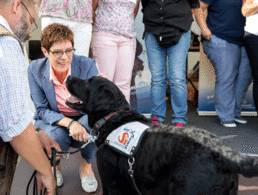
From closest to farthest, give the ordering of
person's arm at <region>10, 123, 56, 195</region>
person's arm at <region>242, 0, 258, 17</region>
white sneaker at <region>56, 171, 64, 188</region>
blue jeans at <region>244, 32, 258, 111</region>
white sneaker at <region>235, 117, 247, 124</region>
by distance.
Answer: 1. person's arm at <region>10, 123, 56, 195</region>
2. white sneaker at <region>56, 171, 64, 188</region>
3. person's arm at <region>242, 0, 258, 17</region>
4. blue jeans at <region>244, 32, 258, 111</region>
5. white sneaker at <region>235, 117, 247, 124</region>

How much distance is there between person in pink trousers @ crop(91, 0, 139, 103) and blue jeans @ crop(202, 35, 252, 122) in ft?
3.63

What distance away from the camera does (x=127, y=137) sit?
1.22 metres

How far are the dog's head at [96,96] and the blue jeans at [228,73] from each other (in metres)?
1.93

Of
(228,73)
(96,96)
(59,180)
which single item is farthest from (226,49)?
(59,180)

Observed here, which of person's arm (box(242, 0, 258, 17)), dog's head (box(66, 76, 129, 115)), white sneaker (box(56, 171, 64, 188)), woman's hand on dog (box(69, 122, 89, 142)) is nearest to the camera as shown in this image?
dog's head (box(66, 76, 129, 115))

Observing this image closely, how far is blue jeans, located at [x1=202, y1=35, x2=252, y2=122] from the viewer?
2.92m

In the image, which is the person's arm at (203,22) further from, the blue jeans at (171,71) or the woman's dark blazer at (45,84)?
the woman's dark blazer at (45,84)

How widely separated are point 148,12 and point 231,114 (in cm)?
165

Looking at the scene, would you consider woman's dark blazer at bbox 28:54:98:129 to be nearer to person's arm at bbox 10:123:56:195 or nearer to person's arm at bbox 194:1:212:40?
person's arm at bbox 10:123:56:195

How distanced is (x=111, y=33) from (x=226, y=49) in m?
1.45

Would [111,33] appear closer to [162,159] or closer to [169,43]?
[169,43]

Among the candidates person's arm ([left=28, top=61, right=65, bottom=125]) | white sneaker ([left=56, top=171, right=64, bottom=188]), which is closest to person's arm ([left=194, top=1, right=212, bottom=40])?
person's arm ([left=28, top=61, right=65, bottom=125])

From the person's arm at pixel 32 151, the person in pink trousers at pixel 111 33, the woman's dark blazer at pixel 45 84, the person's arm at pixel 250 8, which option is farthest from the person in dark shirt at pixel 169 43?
the person's arm at pixel 32 151

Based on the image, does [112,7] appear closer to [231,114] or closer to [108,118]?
[108,118]
